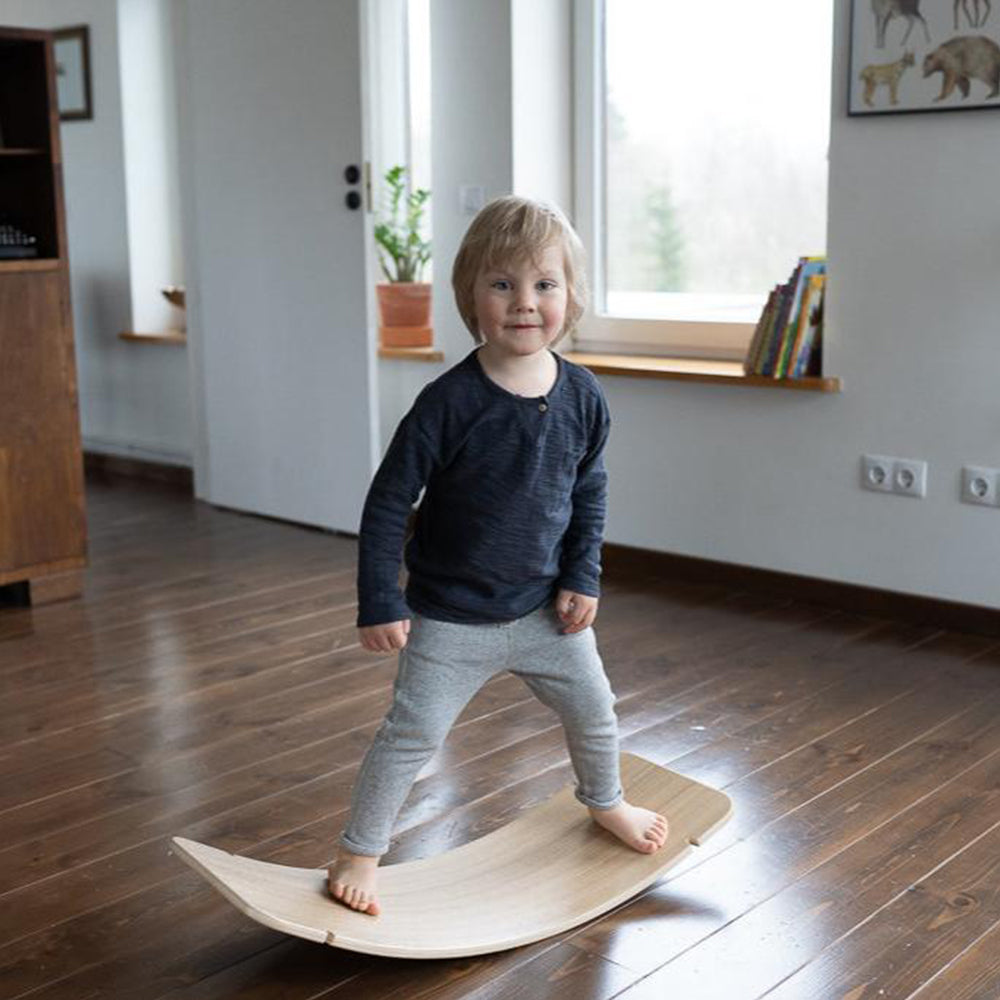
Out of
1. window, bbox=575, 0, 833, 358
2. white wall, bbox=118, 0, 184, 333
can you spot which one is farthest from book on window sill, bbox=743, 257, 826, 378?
white wall, bbox=118, 0, 184, 333

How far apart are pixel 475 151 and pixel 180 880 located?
2679mm

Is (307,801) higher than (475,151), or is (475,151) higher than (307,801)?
(475,151)

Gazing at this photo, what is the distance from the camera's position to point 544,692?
214cm

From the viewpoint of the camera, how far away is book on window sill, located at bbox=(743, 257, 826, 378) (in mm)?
3713

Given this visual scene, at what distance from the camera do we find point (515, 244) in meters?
1.93

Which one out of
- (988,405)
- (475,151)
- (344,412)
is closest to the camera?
(988,405)

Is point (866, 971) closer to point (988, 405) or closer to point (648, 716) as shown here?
point (648, 716)

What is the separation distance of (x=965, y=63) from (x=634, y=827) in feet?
6.58

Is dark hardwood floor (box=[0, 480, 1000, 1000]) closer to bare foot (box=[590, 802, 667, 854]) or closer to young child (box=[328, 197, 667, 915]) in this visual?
bare foot (box=[590, 802, 667, 854])

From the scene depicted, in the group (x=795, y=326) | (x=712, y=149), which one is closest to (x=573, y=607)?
(x=795, y=326)

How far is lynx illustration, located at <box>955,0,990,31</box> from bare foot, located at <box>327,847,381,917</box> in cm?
234

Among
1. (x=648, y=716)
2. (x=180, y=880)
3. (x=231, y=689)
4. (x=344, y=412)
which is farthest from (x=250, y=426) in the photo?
(x=180, y=880)

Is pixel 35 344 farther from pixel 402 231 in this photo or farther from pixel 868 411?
pixel 868 411

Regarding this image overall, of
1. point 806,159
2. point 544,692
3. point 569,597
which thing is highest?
point 806,159
